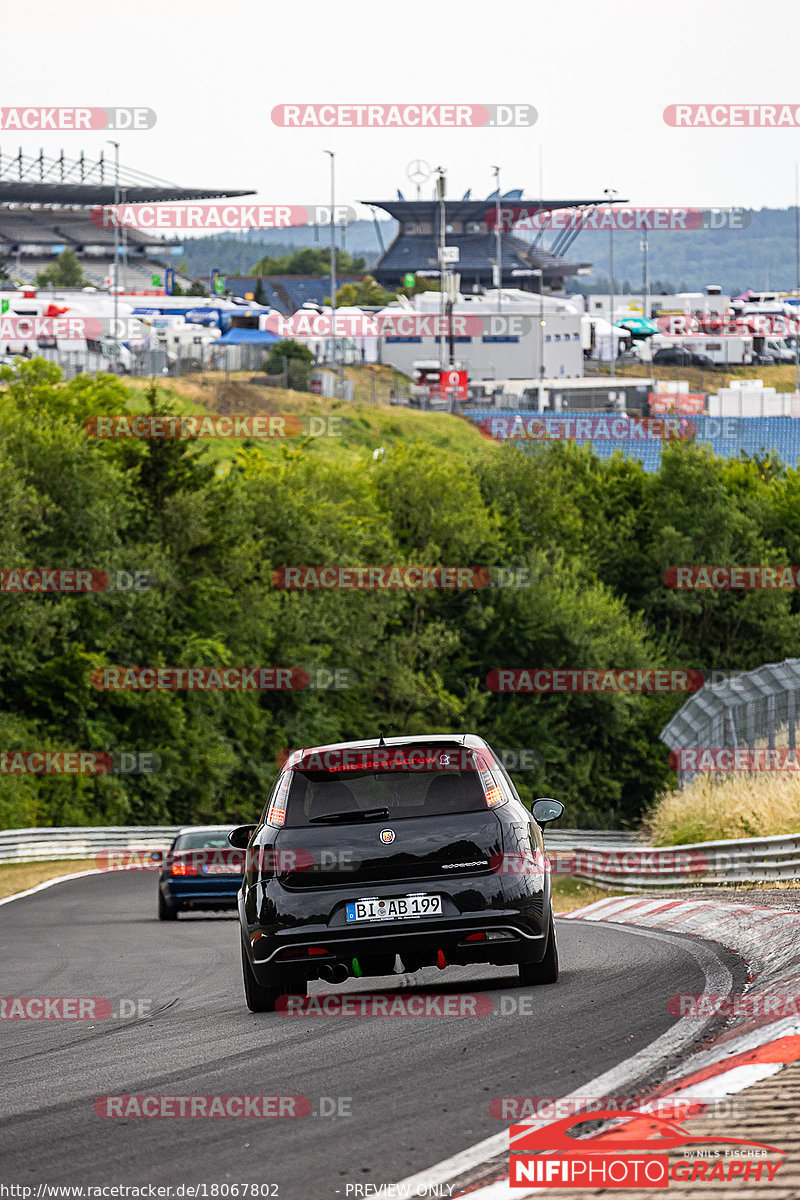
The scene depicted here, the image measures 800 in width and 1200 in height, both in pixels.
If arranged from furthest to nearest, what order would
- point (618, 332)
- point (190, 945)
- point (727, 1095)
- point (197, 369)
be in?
point (618, 332)
point (197, 369)
point (190, 945)
point (727, 1095)

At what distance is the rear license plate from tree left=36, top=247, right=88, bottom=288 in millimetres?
165942

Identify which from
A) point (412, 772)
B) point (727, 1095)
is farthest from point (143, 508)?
point (727, 1095)

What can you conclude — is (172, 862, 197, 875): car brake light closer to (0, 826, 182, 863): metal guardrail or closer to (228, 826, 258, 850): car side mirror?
(228, 826, 258, 850): car side mirror

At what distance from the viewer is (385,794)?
924cm

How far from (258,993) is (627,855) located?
1552cm

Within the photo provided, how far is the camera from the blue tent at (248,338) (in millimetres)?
108500

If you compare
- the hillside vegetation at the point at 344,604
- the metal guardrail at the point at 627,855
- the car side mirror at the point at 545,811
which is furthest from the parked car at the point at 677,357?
the car side mirror at the point at 545,811

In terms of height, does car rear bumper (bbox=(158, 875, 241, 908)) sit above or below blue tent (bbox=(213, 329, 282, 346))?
below

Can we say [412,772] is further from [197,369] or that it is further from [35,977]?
[197,369]

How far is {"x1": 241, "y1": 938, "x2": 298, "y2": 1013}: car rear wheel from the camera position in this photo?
30.2ft

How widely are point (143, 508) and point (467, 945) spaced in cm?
4422

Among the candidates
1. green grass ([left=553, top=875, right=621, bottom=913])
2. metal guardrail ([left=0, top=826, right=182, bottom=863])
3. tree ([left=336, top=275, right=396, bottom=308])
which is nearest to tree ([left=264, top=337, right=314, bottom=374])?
metal guardrail ([left=0, top=826, right=182, bottom=863])

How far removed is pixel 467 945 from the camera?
891 cm

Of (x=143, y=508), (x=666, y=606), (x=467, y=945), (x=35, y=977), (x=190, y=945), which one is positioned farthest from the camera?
(x=666, y=606)
